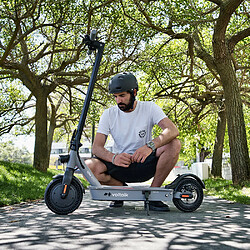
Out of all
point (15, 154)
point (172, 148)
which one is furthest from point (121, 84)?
point (15, 154)

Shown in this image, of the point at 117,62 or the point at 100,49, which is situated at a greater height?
the point at 117,62

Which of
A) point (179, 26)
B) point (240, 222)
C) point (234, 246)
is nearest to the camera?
point (234, 246)

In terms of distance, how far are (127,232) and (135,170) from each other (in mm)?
1560

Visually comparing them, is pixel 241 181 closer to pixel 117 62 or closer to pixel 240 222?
pixel 240 222

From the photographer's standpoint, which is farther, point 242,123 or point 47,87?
point 47,87

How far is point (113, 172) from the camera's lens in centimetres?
475

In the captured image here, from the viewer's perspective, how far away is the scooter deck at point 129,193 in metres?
4.27

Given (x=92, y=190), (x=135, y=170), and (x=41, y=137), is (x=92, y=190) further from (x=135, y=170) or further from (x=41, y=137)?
(x=41, y=137)

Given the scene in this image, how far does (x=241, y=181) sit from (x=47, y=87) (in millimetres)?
9397

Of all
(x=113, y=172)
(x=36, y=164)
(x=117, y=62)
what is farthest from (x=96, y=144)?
(x=36, y=164)

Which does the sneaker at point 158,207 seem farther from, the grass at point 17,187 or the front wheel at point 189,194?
the grass at point 17,187

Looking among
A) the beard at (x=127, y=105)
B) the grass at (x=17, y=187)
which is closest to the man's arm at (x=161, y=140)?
the beard at (x=127, y=105)

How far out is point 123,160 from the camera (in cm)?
436

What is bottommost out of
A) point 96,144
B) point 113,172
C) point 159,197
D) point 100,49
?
point 159,197
